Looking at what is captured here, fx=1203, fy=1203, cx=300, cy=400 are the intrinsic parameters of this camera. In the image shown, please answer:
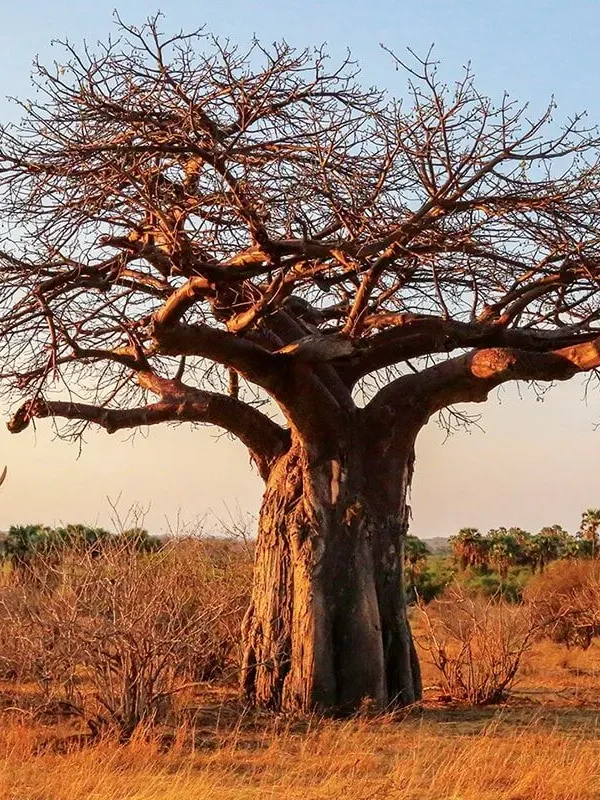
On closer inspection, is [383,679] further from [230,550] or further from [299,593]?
[230,550]

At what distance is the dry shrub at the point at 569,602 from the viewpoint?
14605 millimetres

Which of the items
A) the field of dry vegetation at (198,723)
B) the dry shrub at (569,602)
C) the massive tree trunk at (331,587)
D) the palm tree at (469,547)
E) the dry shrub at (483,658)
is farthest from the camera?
the palm tree at (469,547)

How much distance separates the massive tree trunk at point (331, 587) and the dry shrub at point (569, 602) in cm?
170

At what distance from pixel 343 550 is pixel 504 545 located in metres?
28.9

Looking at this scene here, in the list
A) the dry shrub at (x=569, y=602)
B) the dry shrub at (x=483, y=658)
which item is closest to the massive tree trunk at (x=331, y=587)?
the dry shrub at (x=483, y=658)

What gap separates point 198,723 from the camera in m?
9.50

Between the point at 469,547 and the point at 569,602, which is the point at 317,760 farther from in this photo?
the point at 469,547

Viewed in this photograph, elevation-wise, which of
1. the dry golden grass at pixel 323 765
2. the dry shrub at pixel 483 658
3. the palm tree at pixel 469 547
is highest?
the palm tree at pixel 469 547

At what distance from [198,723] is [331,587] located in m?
1.55

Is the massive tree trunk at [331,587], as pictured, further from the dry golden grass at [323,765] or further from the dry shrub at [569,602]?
the dry shrub at [569,602]

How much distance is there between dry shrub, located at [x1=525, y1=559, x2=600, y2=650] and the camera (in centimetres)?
1461

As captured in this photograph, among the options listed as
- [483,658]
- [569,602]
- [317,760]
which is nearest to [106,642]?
[317,760]

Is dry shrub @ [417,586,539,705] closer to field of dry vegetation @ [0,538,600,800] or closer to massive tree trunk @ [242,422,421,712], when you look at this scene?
field of dry vegetation @ [0,538,600,800]

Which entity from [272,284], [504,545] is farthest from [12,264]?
[504,545]
